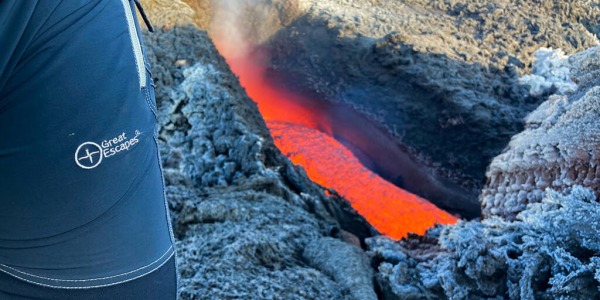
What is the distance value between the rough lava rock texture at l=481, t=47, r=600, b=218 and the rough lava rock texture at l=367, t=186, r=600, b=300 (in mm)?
391

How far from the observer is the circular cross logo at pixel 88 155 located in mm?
765

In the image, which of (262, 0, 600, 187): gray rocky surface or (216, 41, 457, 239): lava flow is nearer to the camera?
(216, 41, 457, 239): lava flow

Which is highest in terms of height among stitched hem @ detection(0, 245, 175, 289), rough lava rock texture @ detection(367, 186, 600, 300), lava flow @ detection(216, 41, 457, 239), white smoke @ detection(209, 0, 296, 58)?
white smoke @ detection(209, 0, 296, 58)

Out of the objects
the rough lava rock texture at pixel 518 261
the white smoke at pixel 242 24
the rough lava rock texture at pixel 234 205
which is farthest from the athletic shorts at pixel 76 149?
the white smoke at pixel 242 24

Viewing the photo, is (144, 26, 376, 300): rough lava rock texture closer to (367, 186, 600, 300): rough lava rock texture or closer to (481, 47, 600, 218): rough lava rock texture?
(367, 186, 600, 300): rough lava rock texture

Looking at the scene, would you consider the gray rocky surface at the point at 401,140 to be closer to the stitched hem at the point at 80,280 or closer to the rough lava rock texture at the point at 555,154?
the rough lava rock texture at the point at 555,154

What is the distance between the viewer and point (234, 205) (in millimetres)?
2693

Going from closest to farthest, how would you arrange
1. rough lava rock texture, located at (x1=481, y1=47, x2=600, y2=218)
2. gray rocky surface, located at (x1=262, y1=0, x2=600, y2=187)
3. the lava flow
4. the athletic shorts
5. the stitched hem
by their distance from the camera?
the athletic shorts → the stitched hem → rough lava rock texture, located at (x1=481, y1=47, x2=600, y2=218) → the lava flow → gray rocky surface, located at (x1=262, y1=0, x2=600, y2=187)

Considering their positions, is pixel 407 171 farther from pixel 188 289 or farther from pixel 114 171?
pixel 114 171

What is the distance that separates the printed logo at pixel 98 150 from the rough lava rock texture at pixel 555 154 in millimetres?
2594

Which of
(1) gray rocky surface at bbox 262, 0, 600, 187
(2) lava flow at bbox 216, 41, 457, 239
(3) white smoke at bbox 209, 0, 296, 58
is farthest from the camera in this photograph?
(3) white smoke at bbox 209, 0, 296, 58

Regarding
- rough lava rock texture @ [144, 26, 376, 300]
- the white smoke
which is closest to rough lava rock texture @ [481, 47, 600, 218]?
rough lava rock texture @ [144, 26, 376, 300]

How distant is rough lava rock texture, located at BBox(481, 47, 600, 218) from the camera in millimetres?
2594

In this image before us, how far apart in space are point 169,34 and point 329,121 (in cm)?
287
